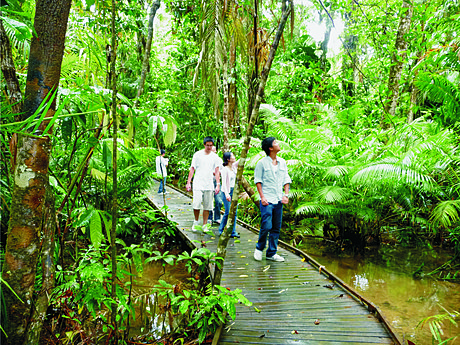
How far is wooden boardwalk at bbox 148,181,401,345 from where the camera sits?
2705 millimetres

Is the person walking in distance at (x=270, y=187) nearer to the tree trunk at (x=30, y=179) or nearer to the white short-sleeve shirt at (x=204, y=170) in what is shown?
the white short-sleeve shirt at (x=204, y=170)

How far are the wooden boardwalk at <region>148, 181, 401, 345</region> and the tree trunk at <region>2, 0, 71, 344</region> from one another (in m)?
1.21

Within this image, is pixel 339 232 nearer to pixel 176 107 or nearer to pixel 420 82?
pixel 420 82

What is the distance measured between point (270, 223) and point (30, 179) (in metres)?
3.15

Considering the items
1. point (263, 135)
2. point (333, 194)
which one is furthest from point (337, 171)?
point (263, 135)

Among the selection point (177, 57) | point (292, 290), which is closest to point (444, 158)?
point (292, 290)

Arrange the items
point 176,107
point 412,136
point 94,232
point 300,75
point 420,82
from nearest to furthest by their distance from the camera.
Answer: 1. point 94,232
2. point 420,82
3. point 412,136
4. point 300,75
5. point 176,107

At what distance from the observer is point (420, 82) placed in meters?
5.02

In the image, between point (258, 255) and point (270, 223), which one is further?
point (258, 255)

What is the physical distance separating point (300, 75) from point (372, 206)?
5.34 meters

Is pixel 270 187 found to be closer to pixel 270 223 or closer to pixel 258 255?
pixel 270 223

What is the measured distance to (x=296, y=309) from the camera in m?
3.18

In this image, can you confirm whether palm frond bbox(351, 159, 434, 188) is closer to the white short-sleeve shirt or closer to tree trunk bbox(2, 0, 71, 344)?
the white short-sleeve shirt

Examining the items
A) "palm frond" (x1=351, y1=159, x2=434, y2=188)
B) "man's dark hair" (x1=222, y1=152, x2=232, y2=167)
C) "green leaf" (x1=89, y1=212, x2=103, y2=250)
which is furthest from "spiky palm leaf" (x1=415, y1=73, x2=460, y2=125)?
"green leaf" (x1=89, y1=212, x2=103, y2=250)
